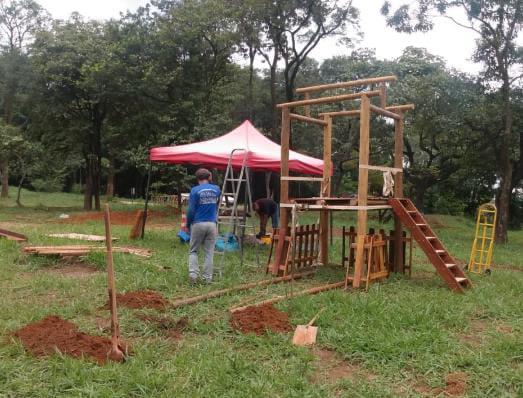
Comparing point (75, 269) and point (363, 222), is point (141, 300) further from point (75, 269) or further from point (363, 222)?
point (363, 222)

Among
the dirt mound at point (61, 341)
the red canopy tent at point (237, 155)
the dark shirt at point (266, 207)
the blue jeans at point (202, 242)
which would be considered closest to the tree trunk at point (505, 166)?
the red canopy tent at point (237, 155)

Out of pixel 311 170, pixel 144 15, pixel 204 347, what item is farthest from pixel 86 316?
pixel 144 15

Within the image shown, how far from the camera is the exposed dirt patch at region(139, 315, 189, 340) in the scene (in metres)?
4.92

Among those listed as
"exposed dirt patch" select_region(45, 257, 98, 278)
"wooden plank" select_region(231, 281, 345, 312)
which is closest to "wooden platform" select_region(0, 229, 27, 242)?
"exposed dirt patch" select_region(45, 257, 98, 278)

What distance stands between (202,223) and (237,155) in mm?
3222

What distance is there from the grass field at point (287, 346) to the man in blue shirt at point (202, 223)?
→ 0.29 metres

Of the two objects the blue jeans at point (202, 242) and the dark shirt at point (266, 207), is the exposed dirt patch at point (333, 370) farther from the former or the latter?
the dark shirt at point (266, 207)

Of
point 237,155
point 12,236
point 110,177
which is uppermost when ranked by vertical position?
point 237,155

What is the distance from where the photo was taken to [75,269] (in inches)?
325

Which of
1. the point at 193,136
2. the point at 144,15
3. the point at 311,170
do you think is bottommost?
the point at 311,170

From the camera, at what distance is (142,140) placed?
74.8ft

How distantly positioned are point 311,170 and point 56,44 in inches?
592

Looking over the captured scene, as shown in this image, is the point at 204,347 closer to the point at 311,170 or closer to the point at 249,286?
the point at 249,286

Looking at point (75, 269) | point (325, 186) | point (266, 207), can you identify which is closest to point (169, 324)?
point (75, 269)
